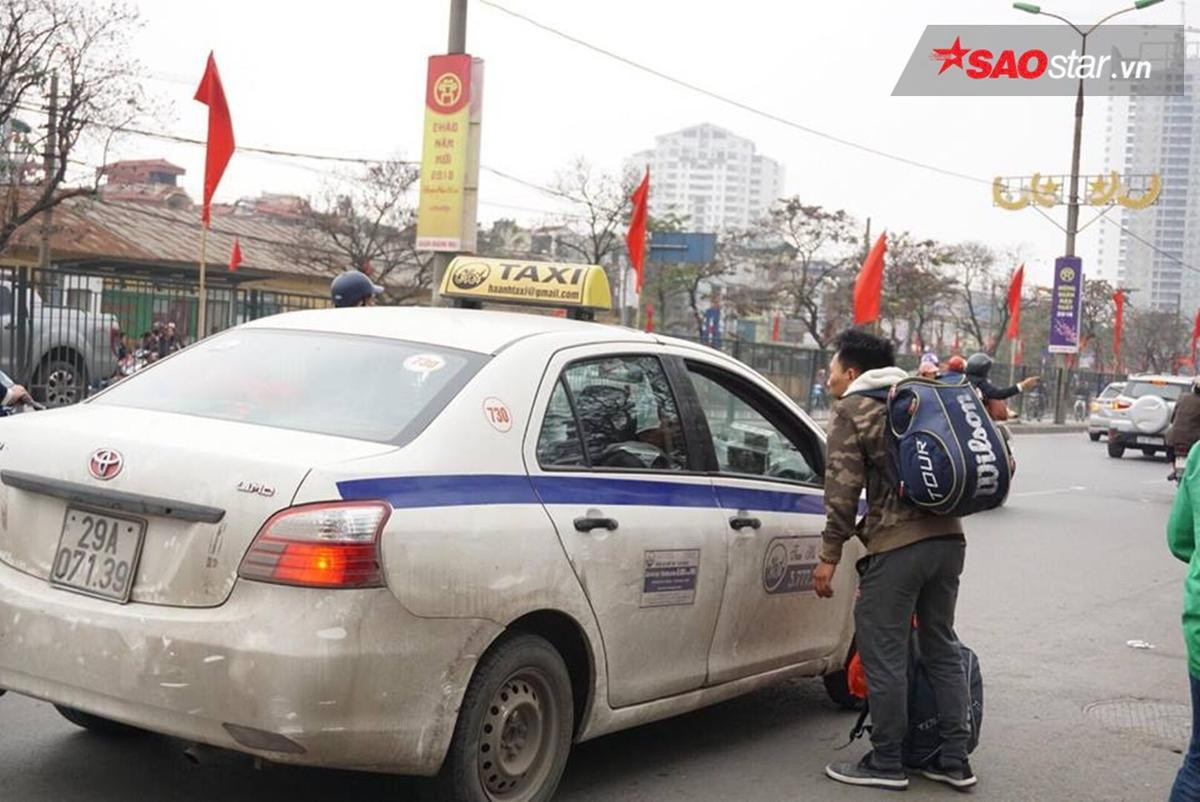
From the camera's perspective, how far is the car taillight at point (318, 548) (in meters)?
3.73

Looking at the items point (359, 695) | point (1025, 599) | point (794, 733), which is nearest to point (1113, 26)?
point (1025, 599)

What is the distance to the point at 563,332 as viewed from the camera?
16.0 feet

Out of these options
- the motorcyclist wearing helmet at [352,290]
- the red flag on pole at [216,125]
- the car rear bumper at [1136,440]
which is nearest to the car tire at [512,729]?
the motorcyclist wearing helmet at [352,290]

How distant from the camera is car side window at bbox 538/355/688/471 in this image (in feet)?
15.1

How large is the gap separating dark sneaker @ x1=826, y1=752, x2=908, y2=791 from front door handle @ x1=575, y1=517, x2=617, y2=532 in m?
1.46

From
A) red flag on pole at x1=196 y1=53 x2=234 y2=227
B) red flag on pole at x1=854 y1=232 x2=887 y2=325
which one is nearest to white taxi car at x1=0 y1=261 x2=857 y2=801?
red flag on pole at x1=196 y1=53 x2=234 y2=227

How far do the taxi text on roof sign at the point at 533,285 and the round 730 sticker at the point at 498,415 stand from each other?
250 centimetres

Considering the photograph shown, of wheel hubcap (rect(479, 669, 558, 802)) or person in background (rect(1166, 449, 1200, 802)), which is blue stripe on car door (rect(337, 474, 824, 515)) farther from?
person in background (rect(1166, 449, 1200, 802))

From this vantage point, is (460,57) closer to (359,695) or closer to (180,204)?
(359,695)

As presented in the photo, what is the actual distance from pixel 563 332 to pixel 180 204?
5615 centimetres

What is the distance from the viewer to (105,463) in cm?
405

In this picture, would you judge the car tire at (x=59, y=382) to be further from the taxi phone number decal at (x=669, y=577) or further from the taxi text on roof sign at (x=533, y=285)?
the taxi phone number decal at (x=669, y=577)

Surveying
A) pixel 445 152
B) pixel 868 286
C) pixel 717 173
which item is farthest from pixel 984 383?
pixel 717 173

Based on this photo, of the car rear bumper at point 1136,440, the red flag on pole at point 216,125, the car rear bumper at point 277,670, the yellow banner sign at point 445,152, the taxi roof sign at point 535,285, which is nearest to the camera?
the car rear bumper at point 277,670
